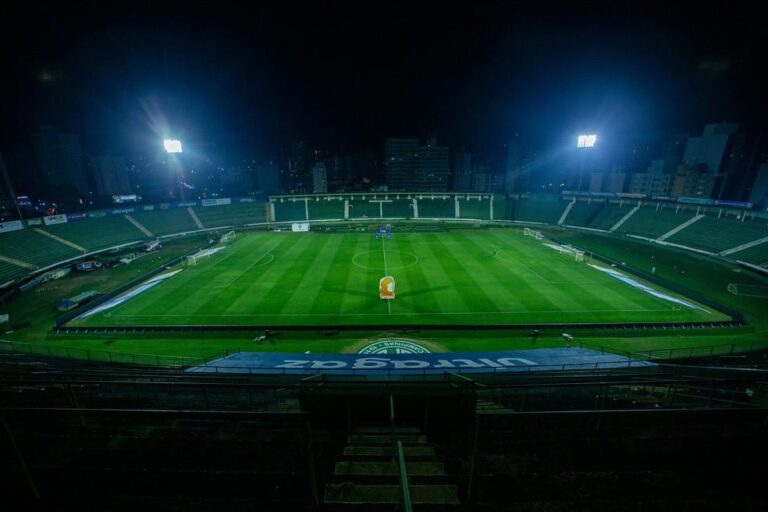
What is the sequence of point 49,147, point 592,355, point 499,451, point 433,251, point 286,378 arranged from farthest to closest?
point 49,147, point 433,251, point 592,355, point 286,378, point 499,451

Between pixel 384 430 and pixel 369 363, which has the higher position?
pixel 384 430

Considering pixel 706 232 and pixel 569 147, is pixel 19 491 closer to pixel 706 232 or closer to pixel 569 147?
pixel 706 232

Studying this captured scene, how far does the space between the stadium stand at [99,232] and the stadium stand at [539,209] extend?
250 ft

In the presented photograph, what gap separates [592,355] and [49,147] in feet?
530

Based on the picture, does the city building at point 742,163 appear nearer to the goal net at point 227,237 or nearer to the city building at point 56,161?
the goal net at point 227,237

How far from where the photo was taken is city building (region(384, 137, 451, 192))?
139500mm

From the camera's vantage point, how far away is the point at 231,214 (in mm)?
74125

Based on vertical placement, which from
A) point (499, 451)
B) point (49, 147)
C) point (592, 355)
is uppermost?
point (49, 147)

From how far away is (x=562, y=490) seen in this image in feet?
13.5

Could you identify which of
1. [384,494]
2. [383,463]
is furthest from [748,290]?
[384,494]

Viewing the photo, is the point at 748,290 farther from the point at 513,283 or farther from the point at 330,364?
the point at 330,364

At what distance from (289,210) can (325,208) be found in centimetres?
852

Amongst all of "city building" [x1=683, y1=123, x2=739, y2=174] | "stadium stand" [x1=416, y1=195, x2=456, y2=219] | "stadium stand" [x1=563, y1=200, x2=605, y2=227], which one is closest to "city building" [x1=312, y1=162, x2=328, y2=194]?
"stadium stand" [x1=416, y1=195, x2=456, y2=219]

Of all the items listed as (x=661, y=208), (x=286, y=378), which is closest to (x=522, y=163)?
(x=661, y=208)
